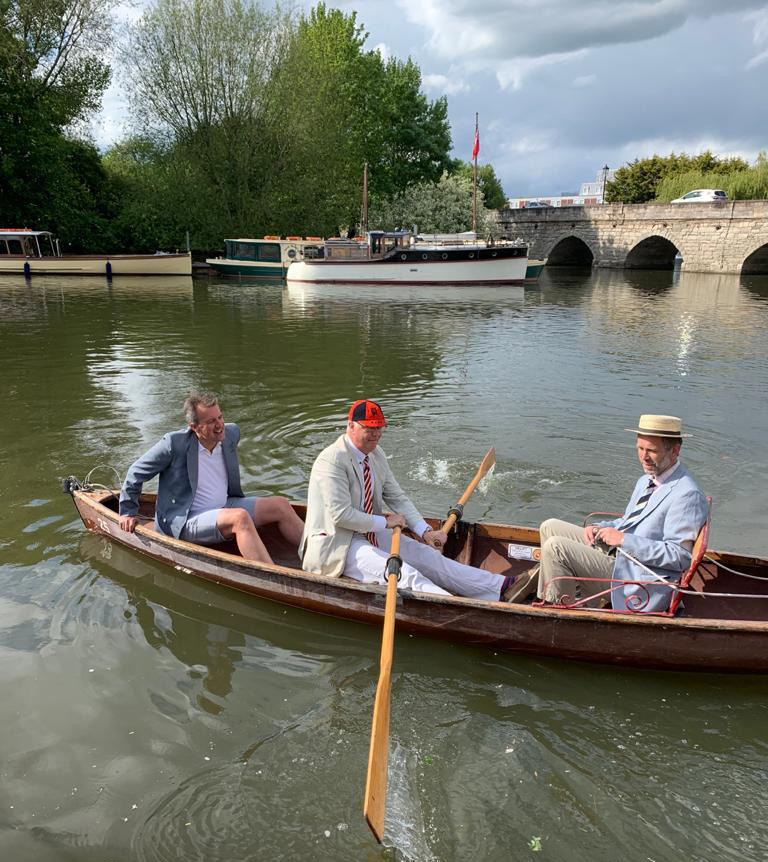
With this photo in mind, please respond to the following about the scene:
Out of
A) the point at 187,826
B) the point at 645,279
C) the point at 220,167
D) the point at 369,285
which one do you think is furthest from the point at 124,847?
the point at 645,279

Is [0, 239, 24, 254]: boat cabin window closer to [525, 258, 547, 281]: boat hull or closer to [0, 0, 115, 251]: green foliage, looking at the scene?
[0, 0, 115, 251]: green foliage

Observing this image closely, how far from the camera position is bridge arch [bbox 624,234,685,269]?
52344mm

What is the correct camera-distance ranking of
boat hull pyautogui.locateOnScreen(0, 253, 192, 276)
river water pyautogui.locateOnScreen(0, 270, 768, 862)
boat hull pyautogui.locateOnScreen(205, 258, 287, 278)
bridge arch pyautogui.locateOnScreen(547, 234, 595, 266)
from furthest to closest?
1. bridge arch pyautogui.locateOnScreen(547, 234, 595, 266)
2. boat hull pyautogui.locateOnScreen(205, 258, 287, 278)
3. boat hull pyautogui.locateOnScreen(0, 253, 192, 276)
4. river water pyautogui.locateOnScreen(0, 270, 768, 862)

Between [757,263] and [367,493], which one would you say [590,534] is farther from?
[757,263]

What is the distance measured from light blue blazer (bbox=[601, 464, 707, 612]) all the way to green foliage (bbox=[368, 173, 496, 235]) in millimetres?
45826

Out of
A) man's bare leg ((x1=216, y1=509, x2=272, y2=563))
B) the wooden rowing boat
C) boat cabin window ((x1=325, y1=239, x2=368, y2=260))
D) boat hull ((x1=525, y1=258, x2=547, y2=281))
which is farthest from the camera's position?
boat hull ((x1=525, y1=258, x2=547, y2=281))

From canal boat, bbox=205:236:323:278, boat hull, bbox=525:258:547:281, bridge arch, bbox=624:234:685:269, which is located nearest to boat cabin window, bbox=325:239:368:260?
canal boat, bbox=205:236:323:278

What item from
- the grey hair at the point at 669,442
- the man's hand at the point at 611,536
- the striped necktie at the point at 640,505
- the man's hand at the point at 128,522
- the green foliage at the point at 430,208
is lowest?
the man's hand at the point at 128,522

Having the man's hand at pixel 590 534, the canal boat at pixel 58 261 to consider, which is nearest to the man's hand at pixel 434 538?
the man's hand at pixel 590 534

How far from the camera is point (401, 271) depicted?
1436 inches

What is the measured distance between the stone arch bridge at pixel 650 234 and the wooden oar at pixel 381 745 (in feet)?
155

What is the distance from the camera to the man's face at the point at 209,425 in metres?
5.89

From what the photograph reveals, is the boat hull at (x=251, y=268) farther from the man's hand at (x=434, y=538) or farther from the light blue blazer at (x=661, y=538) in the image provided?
the light blue blazer at (x=661, y=538)

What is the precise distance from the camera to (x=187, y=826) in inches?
151
